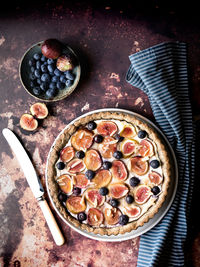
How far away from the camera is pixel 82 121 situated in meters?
2.74

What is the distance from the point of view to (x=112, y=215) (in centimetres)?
262

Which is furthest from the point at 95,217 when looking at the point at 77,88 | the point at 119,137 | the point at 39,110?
the point at 77,88

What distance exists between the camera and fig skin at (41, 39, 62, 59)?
2.73m

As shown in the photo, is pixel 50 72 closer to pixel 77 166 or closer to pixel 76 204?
pixel 77 166

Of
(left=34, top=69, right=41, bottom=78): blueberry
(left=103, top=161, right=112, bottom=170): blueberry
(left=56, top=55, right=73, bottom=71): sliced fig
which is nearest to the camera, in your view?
(left=103, top=161, right=112, bottom=170): blueberry

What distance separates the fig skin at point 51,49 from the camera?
273 cm

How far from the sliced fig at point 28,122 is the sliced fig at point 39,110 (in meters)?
0.06

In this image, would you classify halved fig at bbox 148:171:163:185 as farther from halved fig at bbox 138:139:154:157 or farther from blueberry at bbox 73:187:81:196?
blueberry at bbox 73:187:81:196

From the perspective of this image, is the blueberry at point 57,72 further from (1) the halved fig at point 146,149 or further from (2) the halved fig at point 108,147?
(1) the halved fig at point 146,149

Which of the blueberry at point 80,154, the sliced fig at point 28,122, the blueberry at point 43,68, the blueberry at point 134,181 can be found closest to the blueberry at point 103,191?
the blueberry at point 134,181

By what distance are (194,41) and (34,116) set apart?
1.93m

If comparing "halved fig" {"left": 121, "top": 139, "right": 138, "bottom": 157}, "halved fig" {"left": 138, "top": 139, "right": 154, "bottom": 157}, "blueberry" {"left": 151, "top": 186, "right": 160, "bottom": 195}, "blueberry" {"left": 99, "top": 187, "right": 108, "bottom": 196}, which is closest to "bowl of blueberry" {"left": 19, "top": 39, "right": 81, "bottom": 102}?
"halved fig" {"left": 121, "top": 139, "right": 138, "bottom": 157}

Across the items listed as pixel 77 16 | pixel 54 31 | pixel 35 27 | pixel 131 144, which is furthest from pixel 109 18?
pixel 131 144

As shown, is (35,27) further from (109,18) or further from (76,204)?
(76,204)
